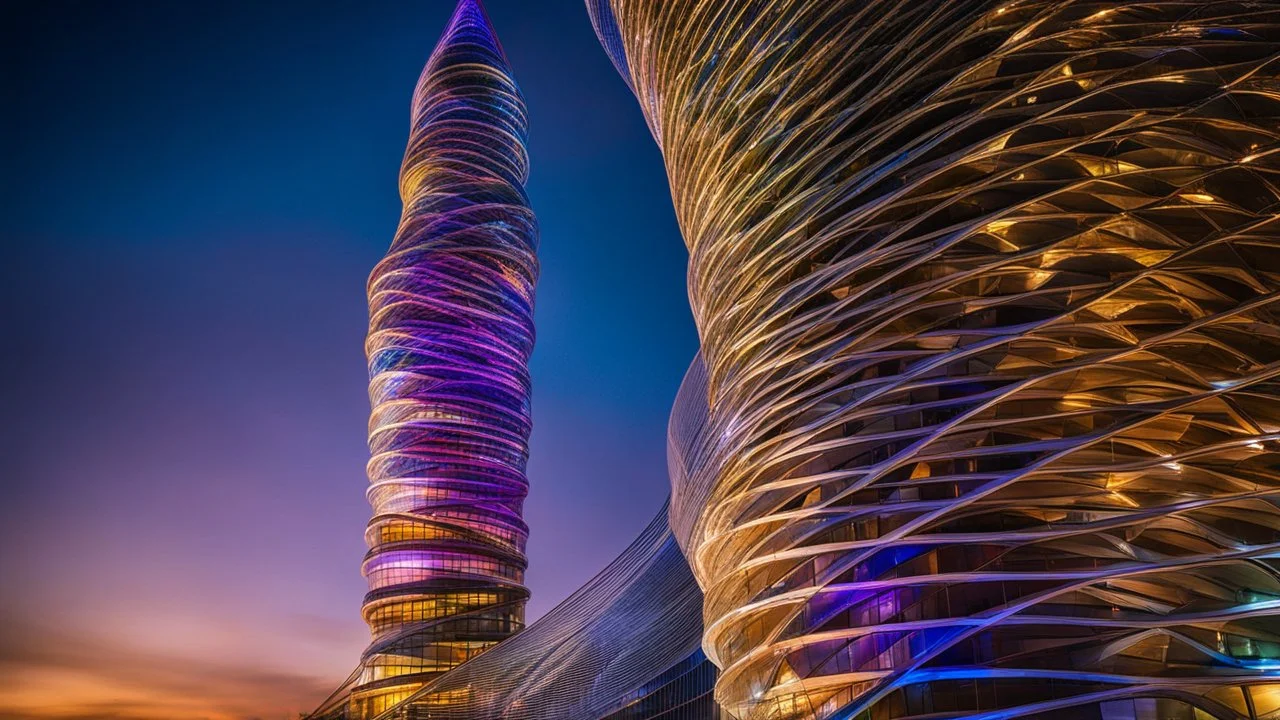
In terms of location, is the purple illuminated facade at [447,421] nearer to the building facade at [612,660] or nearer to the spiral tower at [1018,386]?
the building facade at [612,660]

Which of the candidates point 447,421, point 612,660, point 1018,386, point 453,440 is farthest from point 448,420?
point 1018,386

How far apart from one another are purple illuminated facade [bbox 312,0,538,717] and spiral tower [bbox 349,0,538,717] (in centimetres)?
11

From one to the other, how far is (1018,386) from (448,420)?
65.1 m

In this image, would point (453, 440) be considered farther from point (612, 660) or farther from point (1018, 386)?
point (1018, 386)

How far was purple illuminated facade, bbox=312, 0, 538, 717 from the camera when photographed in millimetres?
77750

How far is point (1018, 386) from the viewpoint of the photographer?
69.3ft

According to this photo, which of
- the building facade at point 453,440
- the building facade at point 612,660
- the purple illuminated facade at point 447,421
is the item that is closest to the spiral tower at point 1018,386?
the building facade at point 612,660

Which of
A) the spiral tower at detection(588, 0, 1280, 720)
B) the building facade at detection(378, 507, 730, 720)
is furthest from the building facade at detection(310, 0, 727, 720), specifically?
the spiral tower at detection(588, 0, 1280, 720)

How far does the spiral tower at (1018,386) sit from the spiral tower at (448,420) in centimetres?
5481

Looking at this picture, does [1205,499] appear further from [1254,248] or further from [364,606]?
[364,606]

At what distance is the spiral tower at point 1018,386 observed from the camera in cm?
2005

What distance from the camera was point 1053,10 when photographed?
23672 mm

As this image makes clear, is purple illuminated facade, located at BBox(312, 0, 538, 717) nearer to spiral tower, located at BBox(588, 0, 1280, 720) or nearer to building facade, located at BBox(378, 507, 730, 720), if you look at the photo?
building facade, located at BBox(378, 507, 730, 720)

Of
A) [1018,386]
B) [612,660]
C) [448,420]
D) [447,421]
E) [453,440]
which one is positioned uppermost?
[448,420]
